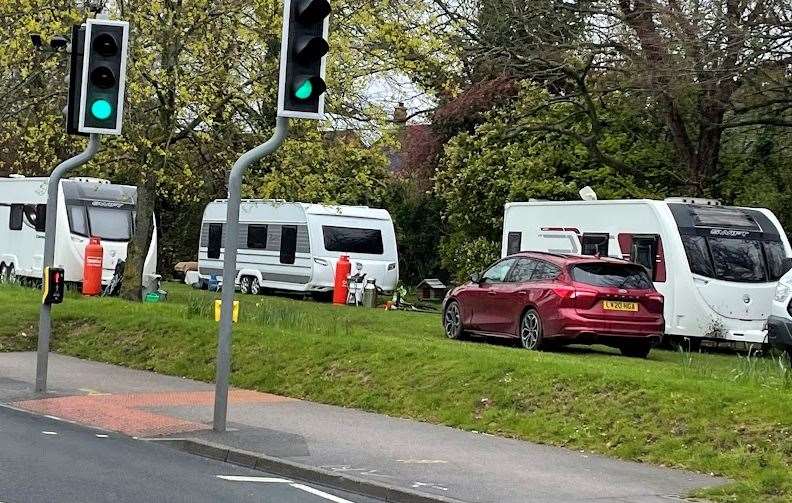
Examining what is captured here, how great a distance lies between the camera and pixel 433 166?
41469mm

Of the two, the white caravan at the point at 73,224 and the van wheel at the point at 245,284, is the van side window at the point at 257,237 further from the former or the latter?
the white caravan at the point at 73,224

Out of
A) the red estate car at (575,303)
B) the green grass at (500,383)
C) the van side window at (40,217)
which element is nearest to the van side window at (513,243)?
the red estate car at (575,303)

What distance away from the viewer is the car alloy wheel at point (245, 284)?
39.1 meters

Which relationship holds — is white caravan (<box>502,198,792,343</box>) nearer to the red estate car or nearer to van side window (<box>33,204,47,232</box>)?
the red estate car

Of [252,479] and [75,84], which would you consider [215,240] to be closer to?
[75,84]

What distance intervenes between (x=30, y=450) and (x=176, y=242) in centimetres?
3783

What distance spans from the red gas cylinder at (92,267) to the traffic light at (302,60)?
873 inches

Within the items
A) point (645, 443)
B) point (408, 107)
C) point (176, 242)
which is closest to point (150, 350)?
point (645, 443)

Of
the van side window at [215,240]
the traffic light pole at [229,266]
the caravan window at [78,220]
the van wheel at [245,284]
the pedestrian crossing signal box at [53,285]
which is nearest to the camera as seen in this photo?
the traffic light pole at [229,266]

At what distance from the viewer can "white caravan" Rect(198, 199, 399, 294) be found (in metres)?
36.4

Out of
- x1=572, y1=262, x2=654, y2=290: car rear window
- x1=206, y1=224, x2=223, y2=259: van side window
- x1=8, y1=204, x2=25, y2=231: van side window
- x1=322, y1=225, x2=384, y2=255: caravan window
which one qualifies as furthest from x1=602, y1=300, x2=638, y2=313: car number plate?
x1=8, y1=204, x2=25, y2=231: van side window

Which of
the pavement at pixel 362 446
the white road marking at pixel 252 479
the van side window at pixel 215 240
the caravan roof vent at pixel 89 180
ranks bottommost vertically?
the white road marking at pixel 252 479

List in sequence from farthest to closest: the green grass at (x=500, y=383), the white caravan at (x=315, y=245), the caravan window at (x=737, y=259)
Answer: the white caravan at (x=315, y=245) < the caravan window at (x=737, y=259) < the green grass at (x=500, y=383)

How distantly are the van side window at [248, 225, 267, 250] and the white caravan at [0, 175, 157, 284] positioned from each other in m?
3.77
